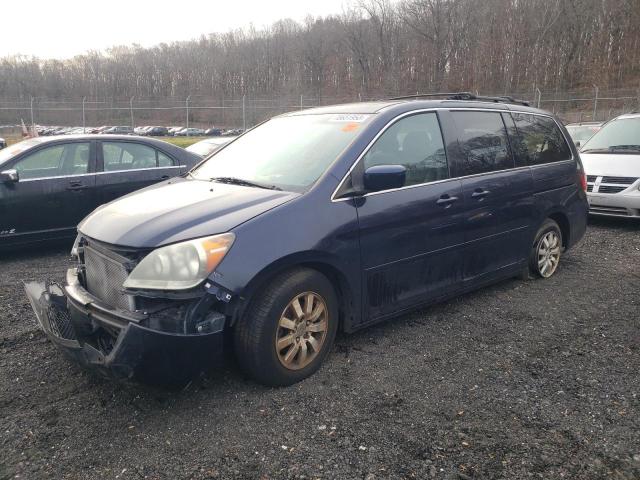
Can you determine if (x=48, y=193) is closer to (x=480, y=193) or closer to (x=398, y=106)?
(x=398, y=106)

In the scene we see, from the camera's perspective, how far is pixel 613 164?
8.22m

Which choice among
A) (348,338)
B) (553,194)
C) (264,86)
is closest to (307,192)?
(348,338)

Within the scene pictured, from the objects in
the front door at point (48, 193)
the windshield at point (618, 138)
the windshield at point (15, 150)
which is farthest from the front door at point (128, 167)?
the windshield at point (618, 138)

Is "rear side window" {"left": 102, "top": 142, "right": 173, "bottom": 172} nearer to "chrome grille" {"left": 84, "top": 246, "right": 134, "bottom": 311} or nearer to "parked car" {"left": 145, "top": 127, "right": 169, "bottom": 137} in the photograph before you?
"chrome grille" {"left": 84, "top": 246, "right": 134, "bottom": 311}

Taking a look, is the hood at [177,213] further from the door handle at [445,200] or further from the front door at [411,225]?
the door handle at [445,200]

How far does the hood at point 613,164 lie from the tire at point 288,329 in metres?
6.61

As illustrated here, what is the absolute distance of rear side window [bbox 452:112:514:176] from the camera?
4367 millimetres

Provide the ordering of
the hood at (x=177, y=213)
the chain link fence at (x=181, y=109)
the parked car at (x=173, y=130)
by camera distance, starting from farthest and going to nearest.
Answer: the parked car at (x=173, y=130), the chain link fence at (x=181, y=109), the hood at (x=177, y=213)

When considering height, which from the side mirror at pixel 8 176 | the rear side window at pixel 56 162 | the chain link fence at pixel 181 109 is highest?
the chain link fence at pixel 181 109

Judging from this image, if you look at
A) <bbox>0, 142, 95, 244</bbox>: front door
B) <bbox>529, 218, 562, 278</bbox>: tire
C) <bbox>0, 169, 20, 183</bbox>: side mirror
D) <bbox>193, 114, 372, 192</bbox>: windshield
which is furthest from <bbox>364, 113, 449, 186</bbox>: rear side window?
<bbox>0, 169, 20, 183</bbox>: side mirror

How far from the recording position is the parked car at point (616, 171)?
7.85 meters

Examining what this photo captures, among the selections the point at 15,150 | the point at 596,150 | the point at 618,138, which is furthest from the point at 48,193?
the point at 618,138

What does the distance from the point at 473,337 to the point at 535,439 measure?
135 centimetres

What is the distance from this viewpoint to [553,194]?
5297 mm
